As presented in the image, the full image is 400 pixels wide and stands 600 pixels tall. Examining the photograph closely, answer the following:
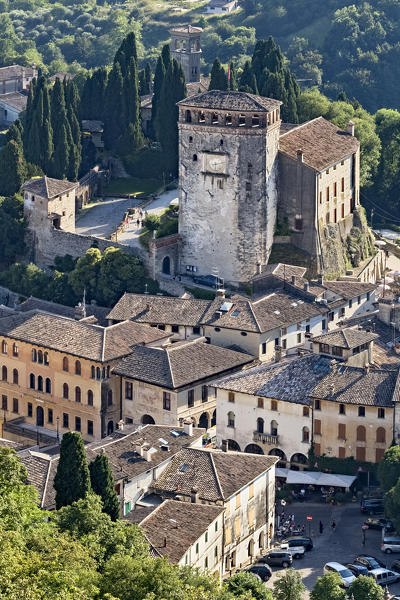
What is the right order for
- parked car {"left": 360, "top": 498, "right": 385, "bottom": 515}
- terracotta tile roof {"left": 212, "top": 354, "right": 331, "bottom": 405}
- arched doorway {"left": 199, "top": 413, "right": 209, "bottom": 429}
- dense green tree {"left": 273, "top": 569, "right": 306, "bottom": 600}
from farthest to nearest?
1. arched doorway {"left": 199, "top": 413, "right": 209, "bottom": 429}
2. terracotta tile roof {"left": 212, "top": 354, "right": 331, "bottom": 405}
3. parked car {"left": 360, "top": 498, "right": 385, "bottom": 515}
4. dense green tree {"left": 273, "top": 569, "right": 306, "bottom": 600}

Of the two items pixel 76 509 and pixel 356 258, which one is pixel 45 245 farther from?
pixel 76 509

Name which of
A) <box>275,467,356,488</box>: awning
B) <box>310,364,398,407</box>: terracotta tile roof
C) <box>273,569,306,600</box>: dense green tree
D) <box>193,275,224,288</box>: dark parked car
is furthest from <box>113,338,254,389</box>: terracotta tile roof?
<box>273,569,306,600</box>: dense green tree

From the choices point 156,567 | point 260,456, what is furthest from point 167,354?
point 156,567

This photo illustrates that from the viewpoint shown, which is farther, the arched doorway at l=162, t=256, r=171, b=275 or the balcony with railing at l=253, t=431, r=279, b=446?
the arched doorway at l=162, t=256, r=171, b=275

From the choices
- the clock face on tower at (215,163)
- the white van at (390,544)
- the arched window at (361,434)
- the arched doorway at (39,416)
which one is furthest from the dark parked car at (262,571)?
the clock face on tower at (215,163)

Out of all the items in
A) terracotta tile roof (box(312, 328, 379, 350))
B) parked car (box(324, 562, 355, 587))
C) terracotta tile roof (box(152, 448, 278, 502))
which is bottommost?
parked car (box(324, 562, 355, 587))

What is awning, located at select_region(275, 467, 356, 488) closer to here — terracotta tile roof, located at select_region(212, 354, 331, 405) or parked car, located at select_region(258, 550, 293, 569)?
terracotta tile roof, located at select_region(212, 354, 331, 405)

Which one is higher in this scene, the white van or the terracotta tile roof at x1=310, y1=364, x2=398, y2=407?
the terracotta tile roof at x1=310, y1=364, x2=398, y2=407

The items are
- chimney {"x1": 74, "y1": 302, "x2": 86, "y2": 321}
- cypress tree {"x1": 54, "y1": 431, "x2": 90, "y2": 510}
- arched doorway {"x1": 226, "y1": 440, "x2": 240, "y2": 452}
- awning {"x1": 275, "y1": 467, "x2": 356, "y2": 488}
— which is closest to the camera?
cypress tree {"x1": 54, "y1": 431, "x2": 90, "y2": 510}

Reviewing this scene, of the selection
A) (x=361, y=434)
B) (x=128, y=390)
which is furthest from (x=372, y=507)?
(x=128, y=390)
